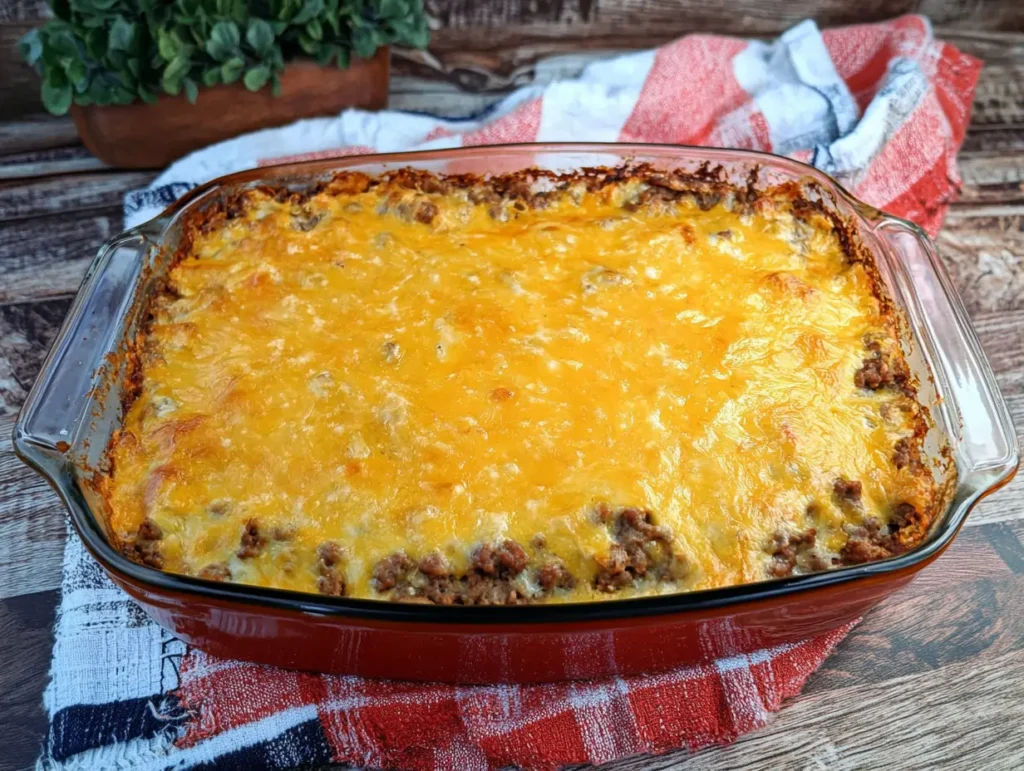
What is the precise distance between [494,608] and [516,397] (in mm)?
401

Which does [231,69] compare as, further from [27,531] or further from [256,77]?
[27,531]

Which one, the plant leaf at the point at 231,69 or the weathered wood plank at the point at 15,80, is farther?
the weathered wood plank at the point at 15,80

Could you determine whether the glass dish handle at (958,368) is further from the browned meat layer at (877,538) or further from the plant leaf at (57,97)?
the plant leaf at (57,97)

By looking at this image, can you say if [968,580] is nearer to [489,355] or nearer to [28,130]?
[489,355]

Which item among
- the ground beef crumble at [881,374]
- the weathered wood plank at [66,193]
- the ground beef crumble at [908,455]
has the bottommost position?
the weathered wood plank at [66,193]

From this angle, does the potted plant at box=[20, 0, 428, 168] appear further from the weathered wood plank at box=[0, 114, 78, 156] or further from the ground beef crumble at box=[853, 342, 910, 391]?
the ground beef crumble at box=[853, 342, 910, 391]

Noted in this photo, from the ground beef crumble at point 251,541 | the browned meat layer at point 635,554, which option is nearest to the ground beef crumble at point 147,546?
the ground beef crumble at point 251,541

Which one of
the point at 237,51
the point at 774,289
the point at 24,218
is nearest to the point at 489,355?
the point at 774,289

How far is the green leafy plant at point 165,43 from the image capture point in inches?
79.4

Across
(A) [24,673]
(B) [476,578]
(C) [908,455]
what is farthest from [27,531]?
(C) [908,455]

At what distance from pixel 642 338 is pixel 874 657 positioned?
2.09ft

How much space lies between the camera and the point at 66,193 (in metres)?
2.26

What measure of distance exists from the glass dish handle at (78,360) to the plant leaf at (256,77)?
2.08ft

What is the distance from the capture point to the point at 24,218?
2195 millimetres
